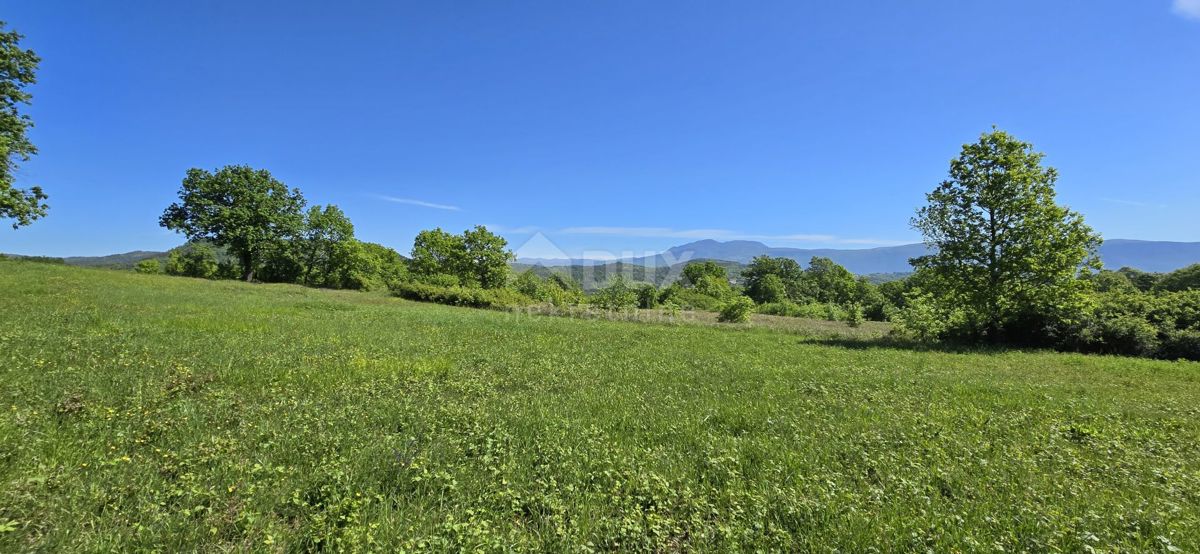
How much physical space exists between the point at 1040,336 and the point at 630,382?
68.5ft

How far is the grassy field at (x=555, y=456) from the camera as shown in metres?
4.19

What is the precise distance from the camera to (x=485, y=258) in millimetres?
61375

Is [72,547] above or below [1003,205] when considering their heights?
below

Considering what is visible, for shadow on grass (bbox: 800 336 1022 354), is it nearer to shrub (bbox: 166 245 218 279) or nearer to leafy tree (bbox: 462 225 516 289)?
leafy tree (bbox: 462 225 516 289)

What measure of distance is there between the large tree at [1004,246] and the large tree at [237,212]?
198 feet

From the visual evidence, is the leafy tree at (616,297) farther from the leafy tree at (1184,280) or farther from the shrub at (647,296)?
the leafy tree at (1184,280)

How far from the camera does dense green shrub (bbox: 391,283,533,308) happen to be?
141 ft

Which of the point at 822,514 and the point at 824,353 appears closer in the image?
the point at 822,514

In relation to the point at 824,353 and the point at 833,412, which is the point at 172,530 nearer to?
the point at 833,412

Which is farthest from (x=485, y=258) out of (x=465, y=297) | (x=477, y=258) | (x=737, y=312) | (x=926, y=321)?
(x=926, y=321)

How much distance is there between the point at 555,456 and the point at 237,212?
58467mm

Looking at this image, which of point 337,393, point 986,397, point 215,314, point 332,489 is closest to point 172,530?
point 332,489

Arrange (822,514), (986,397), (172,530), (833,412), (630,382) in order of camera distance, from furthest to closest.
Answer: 1. (630,382)
2. (986,397)
3. (833,412)
4. (822,514)
5. (172,530)

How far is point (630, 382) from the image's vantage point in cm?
1093
